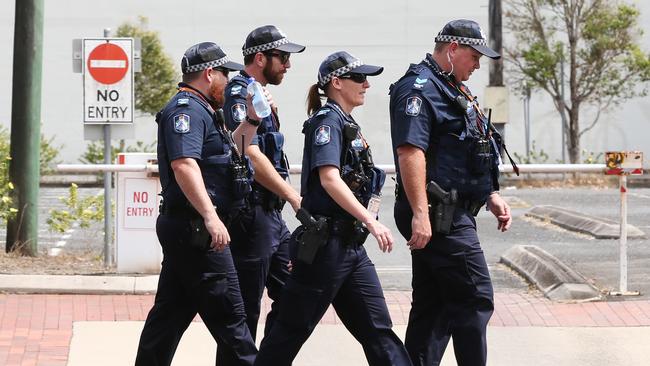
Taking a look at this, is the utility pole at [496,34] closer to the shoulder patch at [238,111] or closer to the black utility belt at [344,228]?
the shoulder patch at [238,111]

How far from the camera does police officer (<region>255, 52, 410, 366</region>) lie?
5.98 m

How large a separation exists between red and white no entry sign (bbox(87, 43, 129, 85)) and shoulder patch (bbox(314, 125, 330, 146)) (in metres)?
5.56

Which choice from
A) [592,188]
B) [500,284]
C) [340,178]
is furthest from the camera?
[592,188]

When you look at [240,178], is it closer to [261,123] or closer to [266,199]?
[266,199]

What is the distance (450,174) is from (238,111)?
1.15m

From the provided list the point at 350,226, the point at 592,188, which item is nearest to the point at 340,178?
the point at 350,226

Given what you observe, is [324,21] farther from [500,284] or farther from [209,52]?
[209,52]

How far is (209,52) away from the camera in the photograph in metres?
6.36

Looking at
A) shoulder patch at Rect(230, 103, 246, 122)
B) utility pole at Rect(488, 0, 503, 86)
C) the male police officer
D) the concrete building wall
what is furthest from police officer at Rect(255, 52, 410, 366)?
the concrete building wall

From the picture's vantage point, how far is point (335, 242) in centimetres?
602

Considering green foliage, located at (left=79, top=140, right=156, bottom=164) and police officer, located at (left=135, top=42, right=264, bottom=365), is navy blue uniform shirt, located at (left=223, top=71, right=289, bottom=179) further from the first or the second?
green foliage, located at (left=79, top=140, right=156, bottom=164)

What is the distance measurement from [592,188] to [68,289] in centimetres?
1721

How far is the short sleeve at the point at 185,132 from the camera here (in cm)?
607

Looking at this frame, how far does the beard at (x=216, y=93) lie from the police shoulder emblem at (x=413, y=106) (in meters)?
0.90
